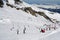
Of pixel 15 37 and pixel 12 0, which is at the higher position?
pixel 15 37

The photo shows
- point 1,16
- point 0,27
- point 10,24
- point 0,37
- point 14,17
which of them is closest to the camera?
point 0,37

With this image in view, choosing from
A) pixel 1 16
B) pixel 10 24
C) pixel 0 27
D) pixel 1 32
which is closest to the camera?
pixel 1 32

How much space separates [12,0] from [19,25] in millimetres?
17862

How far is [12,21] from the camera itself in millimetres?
27078

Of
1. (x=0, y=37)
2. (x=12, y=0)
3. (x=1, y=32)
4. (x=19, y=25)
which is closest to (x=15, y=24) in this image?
(x=19, y=25)

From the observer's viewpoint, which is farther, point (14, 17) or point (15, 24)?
point (14, 17)

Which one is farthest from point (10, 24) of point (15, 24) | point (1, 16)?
point (1, 16)

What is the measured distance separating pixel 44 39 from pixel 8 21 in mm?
7396

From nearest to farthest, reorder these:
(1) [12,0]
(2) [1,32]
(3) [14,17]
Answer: (2) [1,32] → (3) [14,17] → (1) [12,0]

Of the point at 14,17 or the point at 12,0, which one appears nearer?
the point at 14,17

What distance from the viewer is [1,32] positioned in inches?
852

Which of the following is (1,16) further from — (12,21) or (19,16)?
(19,16)

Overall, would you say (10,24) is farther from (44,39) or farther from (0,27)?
(44,39)

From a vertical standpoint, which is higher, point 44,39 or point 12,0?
point 44,39
